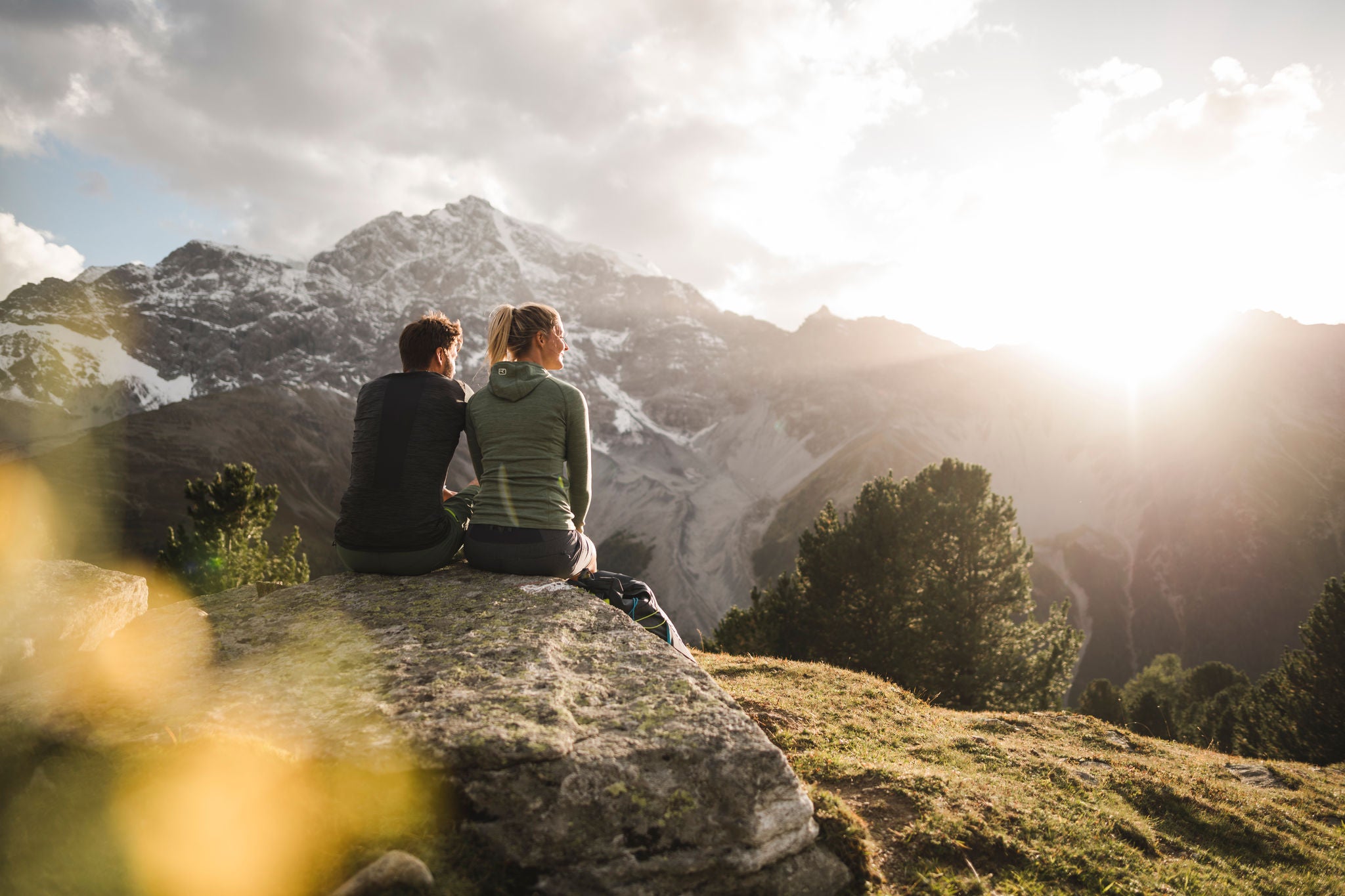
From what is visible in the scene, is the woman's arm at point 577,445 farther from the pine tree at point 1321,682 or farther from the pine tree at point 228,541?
the pine tree at point 1321,682

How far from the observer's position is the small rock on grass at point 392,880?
3.14 metres

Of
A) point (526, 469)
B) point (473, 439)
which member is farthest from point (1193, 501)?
point (473, 439)

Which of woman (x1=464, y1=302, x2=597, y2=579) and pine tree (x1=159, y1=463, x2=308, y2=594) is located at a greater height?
woman (x1=464, y1=302, x2=597, y2=579)

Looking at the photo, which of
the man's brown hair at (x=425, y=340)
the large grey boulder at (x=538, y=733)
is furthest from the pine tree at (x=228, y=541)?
the large grey boulder at (x=538, y=733)

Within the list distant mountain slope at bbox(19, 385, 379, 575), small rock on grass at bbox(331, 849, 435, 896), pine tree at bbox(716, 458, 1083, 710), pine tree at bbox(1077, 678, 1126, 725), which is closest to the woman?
small rock on grass at bbox(331, 849, 435, 896)

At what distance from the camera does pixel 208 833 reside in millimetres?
3469

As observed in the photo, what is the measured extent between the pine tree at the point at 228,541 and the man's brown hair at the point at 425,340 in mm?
28440

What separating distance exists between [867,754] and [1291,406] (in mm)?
249408

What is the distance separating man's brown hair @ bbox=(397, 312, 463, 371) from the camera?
6551 millimetres

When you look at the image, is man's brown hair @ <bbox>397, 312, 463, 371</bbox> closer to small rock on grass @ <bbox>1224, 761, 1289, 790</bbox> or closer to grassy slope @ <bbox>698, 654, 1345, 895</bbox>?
grassy slope @ <bbox>698, 654, 1345, 895</bbox>

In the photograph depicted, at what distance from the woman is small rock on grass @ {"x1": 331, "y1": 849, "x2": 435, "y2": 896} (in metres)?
3.06

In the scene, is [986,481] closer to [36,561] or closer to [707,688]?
[707,688]

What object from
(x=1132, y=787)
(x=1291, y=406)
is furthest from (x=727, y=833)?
(x=1291, y=406)

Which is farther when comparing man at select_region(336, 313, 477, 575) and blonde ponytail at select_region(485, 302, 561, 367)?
blonde ponytail at select_region(485, 302, 561, 367)
